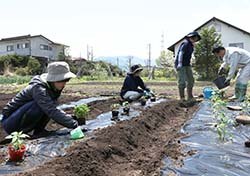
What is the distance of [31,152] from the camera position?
3.44 m

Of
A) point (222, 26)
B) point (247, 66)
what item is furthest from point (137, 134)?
point (222, 26)

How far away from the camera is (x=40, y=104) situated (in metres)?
3.84

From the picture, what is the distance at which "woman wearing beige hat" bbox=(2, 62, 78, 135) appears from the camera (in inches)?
151

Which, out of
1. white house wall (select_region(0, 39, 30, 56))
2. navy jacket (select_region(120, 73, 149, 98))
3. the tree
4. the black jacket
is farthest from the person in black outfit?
white house wall (select_region(0, 39, 30, 56))

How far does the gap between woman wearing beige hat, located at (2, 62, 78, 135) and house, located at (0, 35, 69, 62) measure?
115 ft

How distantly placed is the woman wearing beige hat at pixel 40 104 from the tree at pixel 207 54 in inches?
739

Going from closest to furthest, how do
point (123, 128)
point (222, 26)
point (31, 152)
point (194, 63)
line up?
point (31, 152) < point (123, 128) < point (194, 63) < point (222, 26)

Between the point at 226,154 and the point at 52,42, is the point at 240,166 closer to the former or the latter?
the point at 226,154

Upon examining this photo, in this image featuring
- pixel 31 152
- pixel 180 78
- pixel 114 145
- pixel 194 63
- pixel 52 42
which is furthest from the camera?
pixel 52 42

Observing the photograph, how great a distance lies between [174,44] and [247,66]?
67.9ft

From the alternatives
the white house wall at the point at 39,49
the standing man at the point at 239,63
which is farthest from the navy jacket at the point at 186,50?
the white house wall at the point at 39,49

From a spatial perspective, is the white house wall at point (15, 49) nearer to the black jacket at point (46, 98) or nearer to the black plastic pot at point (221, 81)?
the black plastic pot at point (221, 81)

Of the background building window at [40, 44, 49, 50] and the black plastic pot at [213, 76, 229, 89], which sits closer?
the black plastic pot at [213, 76, 229, 89]

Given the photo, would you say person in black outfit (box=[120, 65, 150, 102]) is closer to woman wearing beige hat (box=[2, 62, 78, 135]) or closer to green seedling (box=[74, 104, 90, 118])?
green seedling (box=[74, 104, 90, 118])
